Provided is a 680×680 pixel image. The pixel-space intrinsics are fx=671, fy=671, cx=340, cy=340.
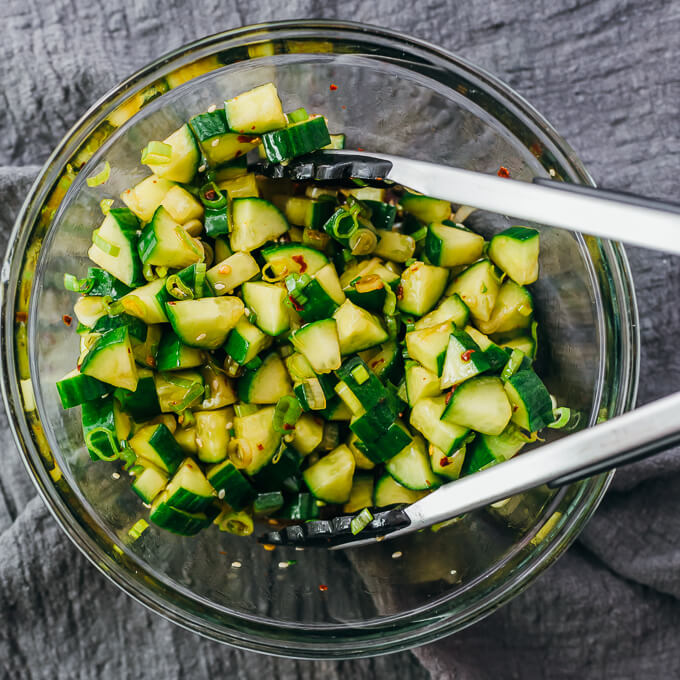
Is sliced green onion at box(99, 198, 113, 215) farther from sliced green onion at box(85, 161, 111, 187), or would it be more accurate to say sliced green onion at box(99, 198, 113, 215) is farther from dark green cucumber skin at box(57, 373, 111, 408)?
dark green cucumber skin at box(57, 373, 111, 408)

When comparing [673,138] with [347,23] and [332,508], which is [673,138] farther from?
[332,508]

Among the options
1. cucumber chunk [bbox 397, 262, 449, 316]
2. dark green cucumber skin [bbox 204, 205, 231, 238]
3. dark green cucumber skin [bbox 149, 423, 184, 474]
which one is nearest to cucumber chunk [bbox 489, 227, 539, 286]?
cucumber chunk [bbox 397, 262, 449, 316]

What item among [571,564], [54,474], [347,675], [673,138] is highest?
[673,138]

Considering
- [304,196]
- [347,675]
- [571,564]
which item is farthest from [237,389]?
[571,564]

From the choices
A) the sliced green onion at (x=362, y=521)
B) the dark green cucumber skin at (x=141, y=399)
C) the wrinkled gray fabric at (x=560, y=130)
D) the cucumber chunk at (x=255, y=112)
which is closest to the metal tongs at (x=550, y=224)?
the sliced green onion at (x=362, y=521)

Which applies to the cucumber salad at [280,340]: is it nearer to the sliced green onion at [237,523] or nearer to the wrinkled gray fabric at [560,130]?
the sliced green onion at [237,523]

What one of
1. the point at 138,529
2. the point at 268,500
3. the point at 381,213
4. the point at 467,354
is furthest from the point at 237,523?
the point at 381,213
